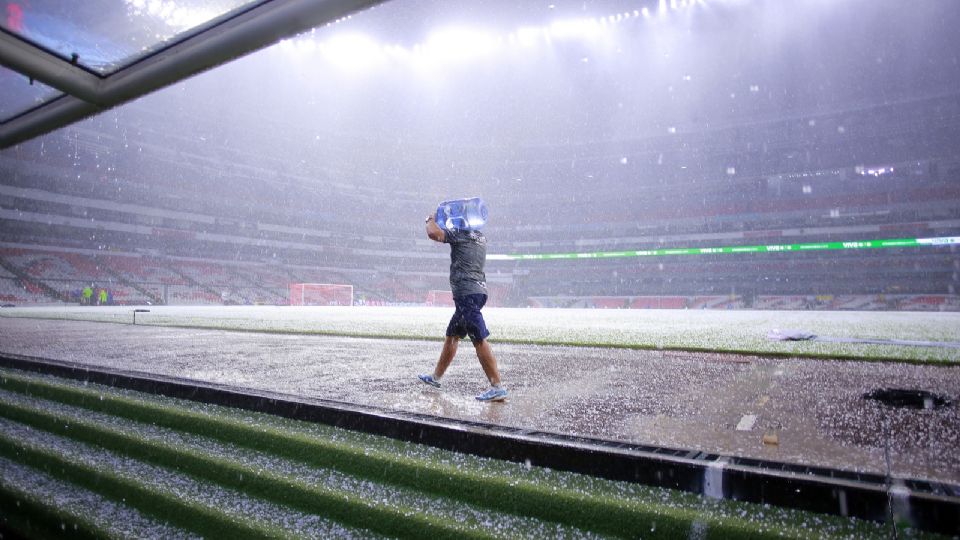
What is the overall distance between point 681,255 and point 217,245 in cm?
4074

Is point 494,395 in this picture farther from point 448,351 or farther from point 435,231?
point 435,231

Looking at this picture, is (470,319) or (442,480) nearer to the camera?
(442,480)

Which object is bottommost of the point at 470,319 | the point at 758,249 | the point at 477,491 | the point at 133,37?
the point at 477,491

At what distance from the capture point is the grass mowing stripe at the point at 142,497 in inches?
93.8

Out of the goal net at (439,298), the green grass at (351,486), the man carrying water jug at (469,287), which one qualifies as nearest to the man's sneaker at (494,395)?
the man carrying water jug at (469,287)

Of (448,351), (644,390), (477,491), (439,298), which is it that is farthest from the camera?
(439,298)

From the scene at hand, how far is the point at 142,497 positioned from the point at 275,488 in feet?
2.79

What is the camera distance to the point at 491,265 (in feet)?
177

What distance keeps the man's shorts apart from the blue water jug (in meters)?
0.50

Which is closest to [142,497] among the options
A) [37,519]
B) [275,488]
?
[37,519]

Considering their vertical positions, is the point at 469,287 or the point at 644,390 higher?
the point at 469,287

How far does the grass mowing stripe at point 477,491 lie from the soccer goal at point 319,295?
33084mm

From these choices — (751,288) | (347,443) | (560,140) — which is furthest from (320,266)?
(347,443)

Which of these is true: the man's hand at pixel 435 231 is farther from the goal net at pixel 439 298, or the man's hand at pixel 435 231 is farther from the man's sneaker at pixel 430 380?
the goal net at pixel 439 298
